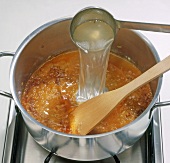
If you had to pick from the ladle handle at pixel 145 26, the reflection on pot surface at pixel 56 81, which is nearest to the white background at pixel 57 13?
the reflection on pot surface at pixel 56 81

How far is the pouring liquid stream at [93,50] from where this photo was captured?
0.90 metres

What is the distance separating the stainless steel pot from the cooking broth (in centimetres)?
2

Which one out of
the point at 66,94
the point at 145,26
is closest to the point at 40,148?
the point at 66,94

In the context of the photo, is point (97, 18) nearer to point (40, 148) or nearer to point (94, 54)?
point (94, 54)

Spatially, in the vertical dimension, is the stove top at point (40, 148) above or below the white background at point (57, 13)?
below

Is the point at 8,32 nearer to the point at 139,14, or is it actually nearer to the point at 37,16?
the point at 37,16

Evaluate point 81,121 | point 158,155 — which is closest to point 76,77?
point 81,121

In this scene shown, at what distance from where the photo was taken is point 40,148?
98cm

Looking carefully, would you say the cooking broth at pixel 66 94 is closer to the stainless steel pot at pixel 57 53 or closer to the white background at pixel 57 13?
the stainless steel pot at pixel 57 53

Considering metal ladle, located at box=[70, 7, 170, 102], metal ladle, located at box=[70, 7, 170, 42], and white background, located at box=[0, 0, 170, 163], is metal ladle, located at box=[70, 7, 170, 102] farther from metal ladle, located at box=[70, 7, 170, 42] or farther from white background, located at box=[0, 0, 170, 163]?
white background, located at box=[0, 0, 170, 163]

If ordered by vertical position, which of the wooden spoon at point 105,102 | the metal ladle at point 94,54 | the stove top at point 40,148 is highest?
the metal ladle at point 94,54

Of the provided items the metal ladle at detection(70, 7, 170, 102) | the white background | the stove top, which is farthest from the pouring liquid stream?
the white background

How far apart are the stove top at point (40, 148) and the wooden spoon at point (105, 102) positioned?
0.33 ft

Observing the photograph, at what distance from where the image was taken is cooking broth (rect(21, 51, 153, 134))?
94cm
